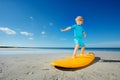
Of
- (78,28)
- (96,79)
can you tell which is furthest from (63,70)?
(78,28)

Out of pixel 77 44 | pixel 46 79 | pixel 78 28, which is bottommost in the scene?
pixel 46 79

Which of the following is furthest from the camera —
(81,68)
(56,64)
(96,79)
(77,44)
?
(77,44)

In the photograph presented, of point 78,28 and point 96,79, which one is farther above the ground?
point 78,28

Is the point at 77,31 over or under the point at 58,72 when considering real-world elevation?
over

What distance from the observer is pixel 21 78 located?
97.2 inches

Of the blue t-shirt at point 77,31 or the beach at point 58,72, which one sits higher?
the blue t-shirt at point 77,31

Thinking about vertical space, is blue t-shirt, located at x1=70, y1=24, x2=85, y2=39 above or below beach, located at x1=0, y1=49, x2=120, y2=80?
above

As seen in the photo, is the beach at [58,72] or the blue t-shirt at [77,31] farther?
the blue t-shirt at [77,31]

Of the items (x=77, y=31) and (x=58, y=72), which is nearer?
(x=58, y=72)

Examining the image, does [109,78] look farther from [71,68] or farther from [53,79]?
[53,79]

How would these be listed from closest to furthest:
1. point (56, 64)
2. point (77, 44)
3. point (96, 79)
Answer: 1. point (96, 79)
2. point (56, 64)
3. point (77, 44)

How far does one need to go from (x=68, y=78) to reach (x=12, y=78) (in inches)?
55.7

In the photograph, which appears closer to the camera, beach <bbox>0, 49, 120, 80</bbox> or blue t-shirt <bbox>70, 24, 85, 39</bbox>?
beach <bbox>0, 49, 120, 80</bbox>

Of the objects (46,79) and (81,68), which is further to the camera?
(81,68)
